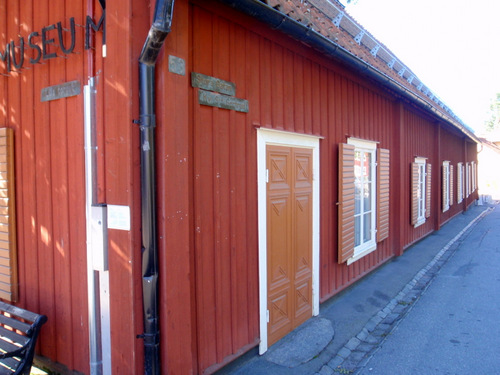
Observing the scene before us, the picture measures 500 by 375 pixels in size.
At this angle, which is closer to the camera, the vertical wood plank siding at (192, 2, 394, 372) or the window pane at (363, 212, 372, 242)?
the vertical wood plank siding at (192, 2, 394, 372)

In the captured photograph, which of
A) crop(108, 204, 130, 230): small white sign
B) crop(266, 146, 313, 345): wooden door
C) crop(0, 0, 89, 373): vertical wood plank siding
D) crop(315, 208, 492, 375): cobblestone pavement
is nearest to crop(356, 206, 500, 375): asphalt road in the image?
crop(315, 208, 492, 375): cobblestone pavement

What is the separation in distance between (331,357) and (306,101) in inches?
115

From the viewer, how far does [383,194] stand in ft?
23.2

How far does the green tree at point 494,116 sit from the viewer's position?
61.2m

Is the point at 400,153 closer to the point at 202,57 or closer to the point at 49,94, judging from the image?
the point at 202,57

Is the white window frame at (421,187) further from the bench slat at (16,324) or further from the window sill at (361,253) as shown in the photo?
the bench slat at (16,324)

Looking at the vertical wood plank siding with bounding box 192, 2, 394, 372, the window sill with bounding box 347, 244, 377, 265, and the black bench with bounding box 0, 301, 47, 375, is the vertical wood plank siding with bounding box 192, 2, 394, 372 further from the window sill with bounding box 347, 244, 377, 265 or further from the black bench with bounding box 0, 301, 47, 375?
the window sill with bounding box 347, 244, 377, 265

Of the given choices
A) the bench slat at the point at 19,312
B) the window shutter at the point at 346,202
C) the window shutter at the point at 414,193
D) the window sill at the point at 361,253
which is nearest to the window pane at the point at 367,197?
the window sill at the point at 361,253

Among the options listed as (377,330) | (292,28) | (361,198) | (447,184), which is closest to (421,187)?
(447,184)

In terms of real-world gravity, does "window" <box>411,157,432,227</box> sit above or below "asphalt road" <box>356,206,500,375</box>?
above

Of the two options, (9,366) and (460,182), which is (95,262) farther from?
(460,182)

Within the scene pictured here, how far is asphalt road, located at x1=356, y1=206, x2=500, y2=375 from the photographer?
3.62m

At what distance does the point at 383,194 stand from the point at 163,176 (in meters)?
5.52

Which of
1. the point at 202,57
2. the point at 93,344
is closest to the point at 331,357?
the point at 93,344
